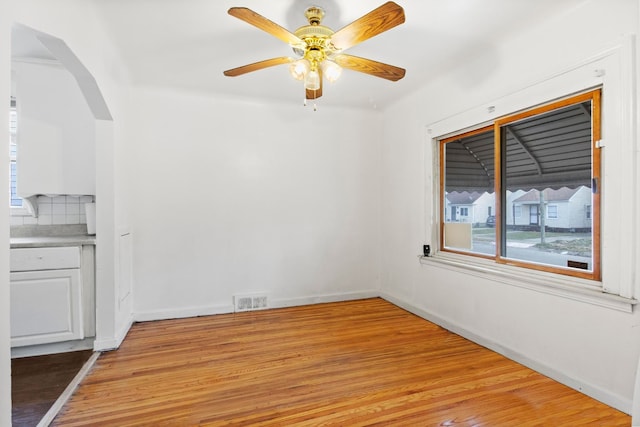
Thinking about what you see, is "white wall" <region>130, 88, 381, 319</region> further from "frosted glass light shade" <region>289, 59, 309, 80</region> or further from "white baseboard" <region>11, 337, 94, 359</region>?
"frosted glass light shade" <region>289, 59, 309, 80</region>

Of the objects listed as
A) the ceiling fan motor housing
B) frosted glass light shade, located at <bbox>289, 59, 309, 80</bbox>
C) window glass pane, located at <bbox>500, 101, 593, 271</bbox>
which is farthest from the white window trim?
frosted glass light shade, located at <bbox>289, 59, 309, 80</bbox>

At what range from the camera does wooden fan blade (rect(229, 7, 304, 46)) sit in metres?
1.77

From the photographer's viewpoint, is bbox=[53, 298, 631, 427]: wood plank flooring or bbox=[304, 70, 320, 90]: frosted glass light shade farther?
bbox=[304, 70, 320, 90]: frosted glass light shade

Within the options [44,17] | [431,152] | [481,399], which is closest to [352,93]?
[431,152]

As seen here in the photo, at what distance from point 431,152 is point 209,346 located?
2843 mm

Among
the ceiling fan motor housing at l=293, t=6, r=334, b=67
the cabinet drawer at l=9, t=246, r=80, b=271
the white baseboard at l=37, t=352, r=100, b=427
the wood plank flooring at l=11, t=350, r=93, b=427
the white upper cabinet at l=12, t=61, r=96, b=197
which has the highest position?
the ceiling fan motor housing at l=293, t=6, r=334, b=67

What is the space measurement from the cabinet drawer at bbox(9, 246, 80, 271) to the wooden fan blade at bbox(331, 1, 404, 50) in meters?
2.62

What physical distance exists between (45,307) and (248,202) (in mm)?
2033

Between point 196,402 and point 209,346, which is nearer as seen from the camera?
point 196,402

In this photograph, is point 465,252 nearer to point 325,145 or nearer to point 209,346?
point 325,145

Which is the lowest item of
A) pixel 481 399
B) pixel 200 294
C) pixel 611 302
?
pixel 481 399

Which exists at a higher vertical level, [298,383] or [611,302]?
[611,302]

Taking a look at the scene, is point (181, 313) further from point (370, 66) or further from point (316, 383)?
point (370, 66)

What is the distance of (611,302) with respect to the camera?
198cm
